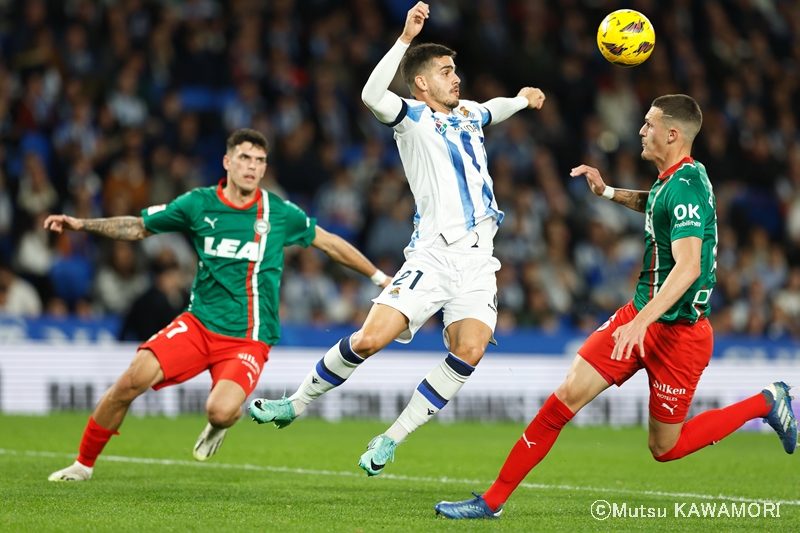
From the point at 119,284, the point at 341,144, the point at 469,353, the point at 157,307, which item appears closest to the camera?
the point at 469,353

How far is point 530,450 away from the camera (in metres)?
6.59

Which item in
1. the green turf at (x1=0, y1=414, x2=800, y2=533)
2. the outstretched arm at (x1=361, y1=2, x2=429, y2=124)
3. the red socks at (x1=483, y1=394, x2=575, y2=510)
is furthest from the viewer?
the outstretched arm at (x1=361, y1=2, x2=429, y2=124)

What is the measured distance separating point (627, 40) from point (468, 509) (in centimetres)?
340

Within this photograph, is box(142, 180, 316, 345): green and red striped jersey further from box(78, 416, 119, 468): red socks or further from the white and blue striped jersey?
the white and blue striped jersey

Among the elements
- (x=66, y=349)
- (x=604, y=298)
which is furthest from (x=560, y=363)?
(x=66, y=349)

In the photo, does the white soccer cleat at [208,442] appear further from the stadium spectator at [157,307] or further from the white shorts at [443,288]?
the stadium spectator at [157,307]

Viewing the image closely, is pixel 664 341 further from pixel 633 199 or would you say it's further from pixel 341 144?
pixel 341 144

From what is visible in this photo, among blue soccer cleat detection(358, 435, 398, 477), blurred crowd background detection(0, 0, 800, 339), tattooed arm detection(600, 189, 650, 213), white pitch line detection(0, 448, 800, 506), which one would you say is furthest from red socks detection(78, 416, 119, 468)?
blurred crowd background detection(0, 0, 800, 339)

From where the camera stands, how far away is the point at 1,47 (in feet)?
52.5

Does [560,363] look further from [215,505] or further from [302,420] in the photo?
[215,505]

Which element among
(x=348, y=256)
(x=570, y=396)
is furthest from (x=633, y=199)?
(x=348, y=256)

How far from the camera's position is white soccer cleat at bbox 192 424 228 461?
8.34m

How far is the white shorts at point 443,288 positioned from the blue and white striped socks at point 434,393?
11.0 inches

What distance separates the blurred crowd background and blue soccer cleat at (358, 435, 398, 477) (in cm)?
746
